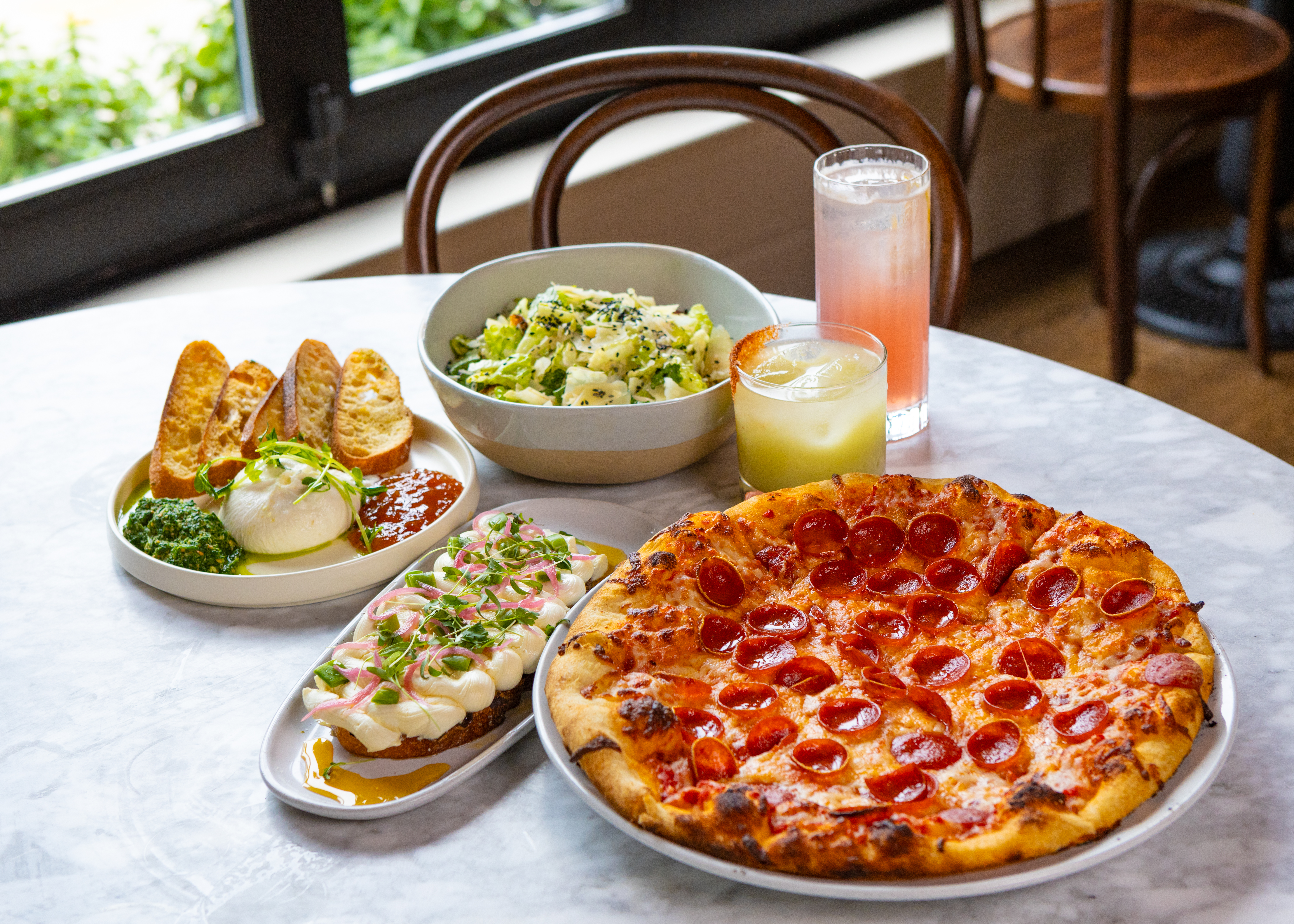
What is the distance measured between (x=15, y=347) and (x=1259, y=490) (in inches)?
61.5

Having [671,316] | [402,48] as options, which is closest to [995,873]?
[671,316]

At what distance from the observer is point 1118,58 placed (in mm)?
2682

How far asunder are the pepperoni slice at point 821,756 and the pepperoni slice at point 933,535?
24 cm

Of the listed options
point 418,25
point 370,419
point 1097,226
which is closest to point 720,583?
point 370,419

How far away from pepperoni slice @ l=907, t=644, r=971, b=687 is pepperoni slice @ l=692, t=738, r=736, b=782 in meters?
0.18

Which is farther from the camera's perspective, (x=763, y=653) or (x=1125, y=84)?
(x=1125, y=84)

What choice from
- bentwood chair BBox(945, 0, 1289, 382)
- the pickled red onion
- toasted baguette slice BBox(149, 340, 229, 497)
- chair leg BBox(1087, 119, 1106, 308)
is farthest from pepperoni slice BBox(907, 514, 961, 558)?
chair leg BBox(1087, 119, 1106, 308)

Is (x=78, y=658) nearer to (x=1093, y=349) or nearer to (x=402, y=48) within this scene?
(x=402, y=48)

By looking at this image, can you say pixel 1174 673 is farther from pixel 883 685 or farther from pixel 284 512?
pixel 284 512

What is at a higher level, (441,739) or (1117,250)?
(441,739)

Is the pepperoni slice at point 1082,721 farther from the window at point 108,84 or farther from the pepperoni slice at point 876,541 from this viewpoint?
the window at point 108,84

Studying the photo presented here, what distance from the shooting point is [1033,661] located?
3.12 feet

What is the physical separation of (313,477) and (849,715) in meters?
0.57

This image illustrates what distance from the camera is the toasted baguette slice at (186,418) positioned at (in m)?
1.26
